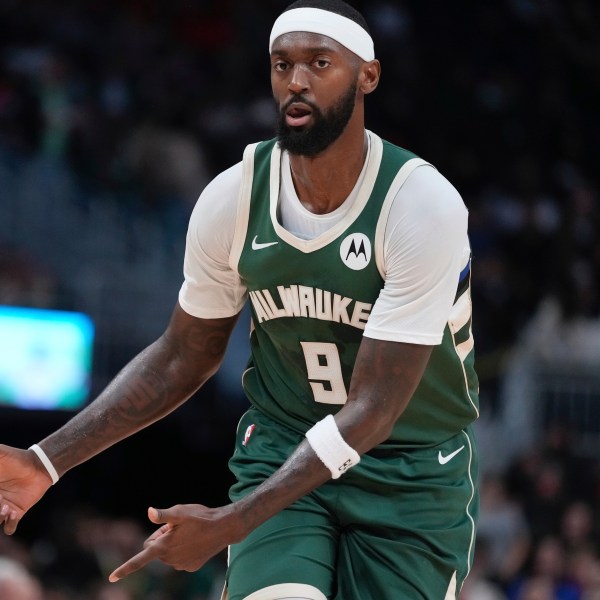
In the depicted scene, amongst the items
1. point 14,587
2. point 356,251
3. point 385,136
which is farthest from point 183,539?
point 385,136

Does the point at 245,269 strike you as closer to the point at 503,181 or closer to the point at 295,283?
the point at 295,283

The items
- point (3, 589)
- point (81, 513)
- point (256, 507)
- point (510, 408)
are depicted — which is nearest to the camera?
point (256, 507)

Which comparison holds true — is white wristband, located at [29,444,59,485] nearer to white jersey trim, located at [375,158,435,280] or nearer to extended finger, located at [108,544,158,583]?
extended finger, located at [108,544,158,583]

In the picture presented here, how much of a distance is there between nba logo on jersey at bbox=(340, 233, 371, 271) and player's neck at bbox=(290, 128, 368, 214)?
0.17 m

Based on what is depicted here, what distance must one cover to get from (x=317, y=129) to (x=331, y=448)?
101cm

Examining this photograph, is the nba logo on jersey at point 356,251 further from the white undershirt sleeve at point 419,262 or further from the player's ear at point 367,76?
the player's ear at point 367,76

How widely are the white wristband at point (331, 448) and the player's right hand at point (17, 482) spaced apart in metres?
0.94

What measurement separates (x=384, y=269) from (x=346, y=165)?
376 millimetres

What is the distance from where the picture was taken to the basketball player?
4.39m

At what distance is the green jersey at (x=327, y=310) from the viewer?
4.51 meters

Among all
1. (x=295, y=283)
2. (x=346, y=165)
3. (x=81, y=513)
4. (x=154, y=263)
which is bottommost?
(x=81, y=513)

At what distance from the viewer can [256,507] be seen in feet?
13.5

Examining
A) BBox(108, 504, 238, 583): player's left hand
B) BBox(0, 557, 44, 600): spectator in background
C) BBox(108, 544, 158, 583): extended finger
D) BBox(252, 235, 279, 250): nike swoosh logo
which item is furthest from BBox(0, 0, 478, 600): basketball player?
BBox(0, 557, 44, 600): spectator in background

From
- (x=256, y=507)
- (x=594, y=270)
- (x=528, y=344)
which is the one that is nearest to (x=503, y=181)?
(x=594, y=270)
